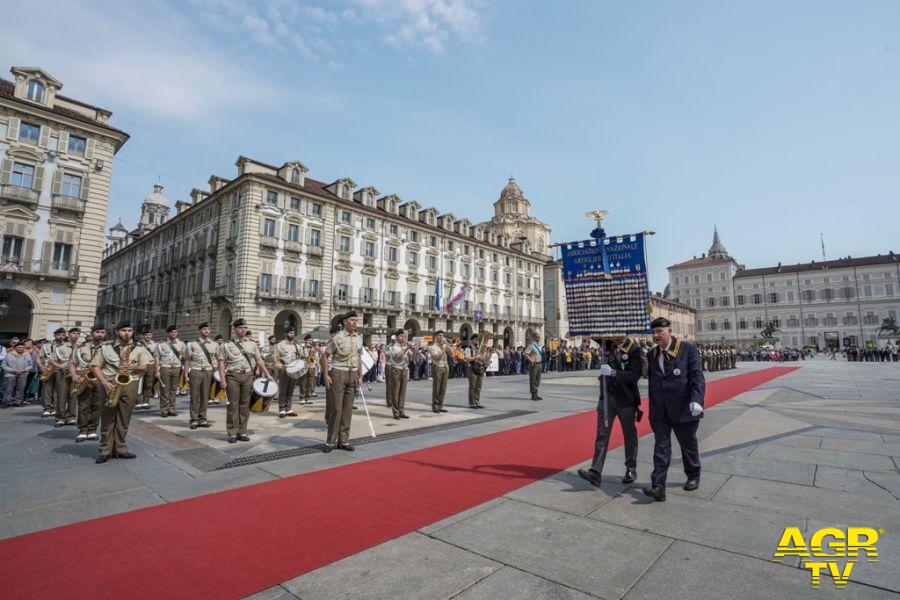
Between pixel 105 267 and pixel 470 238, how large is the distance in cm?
5826

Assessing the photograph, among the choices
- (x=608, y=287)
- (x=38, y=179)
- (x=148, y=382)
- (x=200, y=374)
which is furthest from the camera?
(x=38, y=179)

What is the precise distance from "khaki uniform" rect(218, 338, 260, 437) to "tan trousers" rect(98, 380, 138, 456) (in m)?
1.33

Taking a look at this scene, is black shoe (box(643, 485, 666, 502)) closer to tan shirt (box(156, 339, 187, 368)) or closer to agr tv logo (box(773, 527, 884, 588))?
agr tv logo (box(773, 527, 884, 588))

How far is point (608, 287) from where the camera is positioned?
15109mm

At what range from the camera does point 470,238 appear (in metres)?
51.9

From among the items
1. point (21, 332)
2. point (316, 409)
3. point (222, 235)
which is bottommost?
point (316, 409)

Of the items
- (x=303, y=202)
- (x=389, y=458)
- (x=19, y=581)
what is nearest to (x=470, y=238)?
(x=303, y=202)

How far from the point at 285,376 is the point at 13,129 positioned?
26965 millimetres

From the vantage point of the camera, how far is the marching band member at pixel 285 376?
9959mm

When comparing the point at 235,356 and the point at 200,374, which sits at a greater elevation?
the point at 235,356

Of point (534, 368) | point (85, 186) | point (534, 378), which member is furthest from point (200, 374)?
point (85, 186)

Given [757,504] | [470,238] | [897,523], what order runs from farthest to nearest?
[470,238], [757,504], [897,523]

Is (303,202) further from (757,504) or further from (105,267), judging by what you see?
(105,267)

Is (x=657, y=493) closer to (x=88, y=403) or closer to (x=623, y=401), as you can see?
(x=623, y=401)
